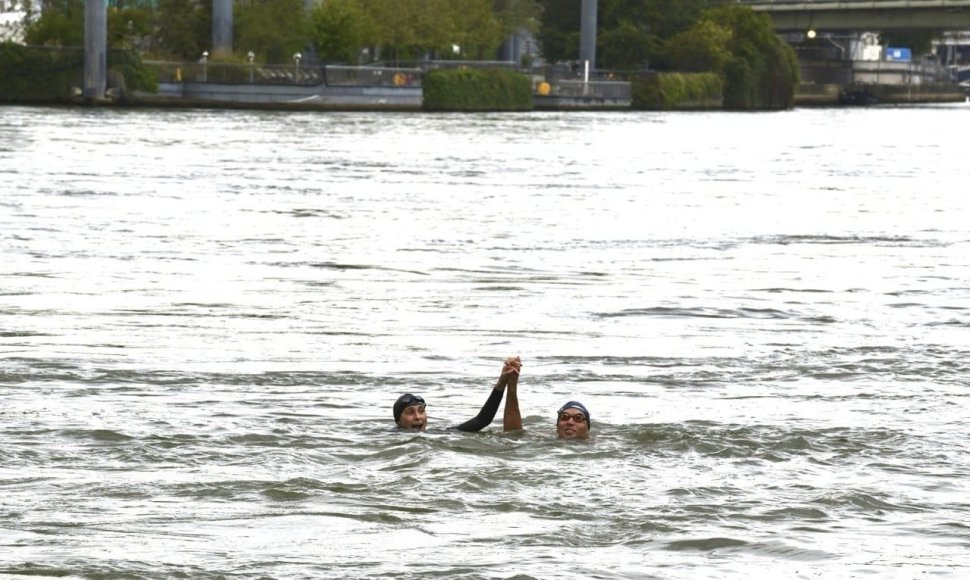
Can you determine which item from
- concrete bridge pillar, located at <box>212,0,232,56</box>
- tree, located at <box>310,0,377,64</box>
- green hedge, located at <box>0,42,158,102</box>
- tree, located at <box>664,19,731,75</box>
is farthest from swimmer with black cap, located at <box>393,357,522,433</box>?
tree, located at <box>664,19,731,75</box>

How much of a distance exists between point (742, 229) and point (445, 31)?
73200mm

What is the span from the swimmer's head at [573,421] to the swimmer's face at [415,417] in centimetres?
90

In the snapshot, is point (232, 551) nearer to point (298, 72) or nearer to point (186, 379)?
point (186, 379)

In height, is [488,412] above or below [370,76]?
below

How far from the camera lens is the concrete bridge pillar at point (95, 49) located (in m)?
83.9

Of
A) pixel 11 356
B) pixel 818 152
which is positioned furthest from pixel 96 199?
pixel 818 152

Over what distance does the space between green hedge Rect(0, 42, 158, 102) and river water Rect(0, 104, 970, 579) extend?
50.2 meters

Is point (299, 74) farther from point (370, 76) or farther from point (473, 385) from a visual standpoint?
point (473, 385)

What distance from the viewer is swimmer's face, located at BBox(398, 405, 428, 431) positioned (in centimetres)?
1375

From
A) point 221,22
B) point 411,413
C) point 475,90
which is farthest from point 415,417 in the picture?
point 475,90

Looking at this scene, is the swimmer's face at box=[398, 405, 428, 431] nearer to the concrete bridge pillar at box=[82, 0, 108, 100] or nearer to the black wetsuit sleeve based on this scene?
the black wetsuit sleeve

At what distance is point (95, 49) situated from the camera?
83562 mm

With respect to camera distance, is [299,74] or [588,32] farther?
[588,32]

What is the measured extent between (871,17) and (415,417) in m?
113
